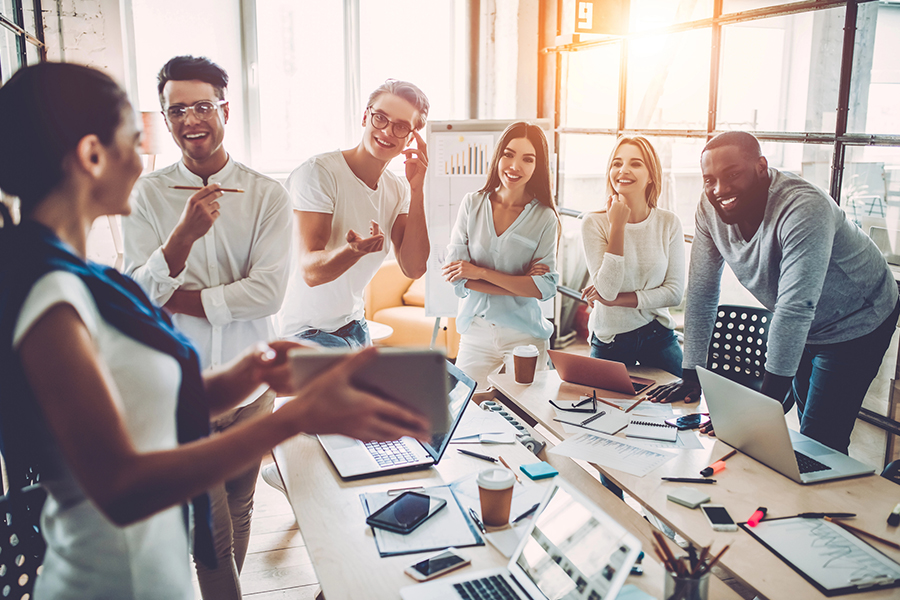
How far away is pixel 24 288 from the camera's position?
0.74 metres

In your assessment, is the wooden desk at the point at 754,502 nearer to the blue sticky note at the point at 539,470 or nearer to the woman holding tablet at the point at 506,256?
the blue sticky note at the point at 539,470

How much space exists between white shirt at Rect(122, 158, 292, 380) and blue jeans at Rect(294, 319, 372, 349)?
0.26 metres

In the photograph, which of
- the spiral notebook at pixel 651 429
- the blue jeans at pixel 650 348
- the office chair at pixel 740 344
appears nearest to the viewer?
the spiral notebook at pixel 651 429

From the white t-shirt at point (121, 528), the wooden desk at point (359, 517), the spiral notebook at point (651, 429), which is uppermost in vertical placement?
the white t-shirt at point (121, 528)

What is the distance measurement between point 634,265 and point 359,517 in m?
1.64

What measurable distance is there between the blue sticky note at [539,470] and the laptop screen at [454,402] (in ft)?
0.69

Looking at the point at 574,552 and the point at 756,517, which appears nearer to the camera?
the point at 574,552

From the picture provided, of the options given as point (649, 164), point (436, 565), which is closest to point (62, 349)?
point (436, 565)

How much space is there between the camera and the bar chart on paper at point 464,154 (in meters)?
4.16

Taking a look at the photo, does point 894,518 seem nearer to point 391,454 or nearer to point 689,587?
point 689,587

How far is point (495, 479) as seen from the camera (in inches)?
54.2

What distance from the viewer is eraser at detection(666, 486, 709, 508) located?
4.74 feet

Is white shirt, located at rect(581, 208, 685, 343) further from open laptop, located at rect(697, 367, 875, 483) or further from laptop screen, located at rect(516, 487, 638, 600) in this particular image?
laptop screen, located at rect(516, 487, 638, 600)

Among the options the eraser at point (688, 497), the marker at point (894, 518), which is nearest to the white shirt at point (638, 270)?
the eraser at point (688, 497)
